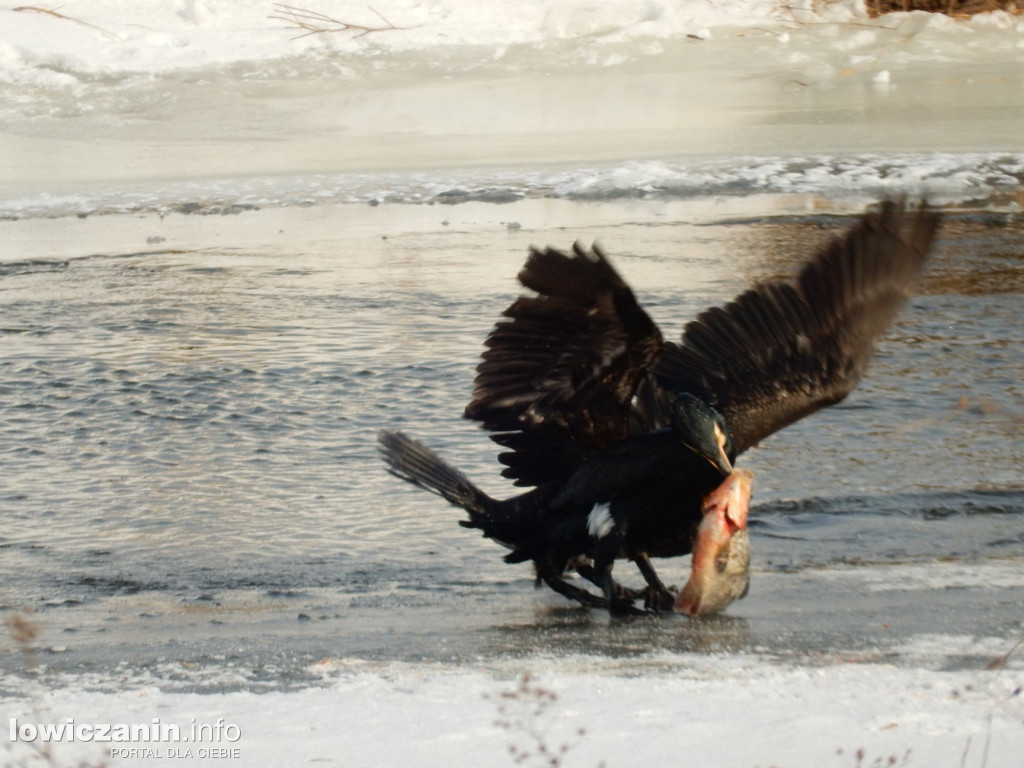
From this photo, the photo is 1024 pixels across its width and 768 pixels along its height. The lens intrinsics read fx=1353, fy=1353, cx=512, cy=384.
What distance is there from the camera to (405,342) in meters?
6.27

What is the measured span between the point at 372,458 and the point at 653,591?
142cm

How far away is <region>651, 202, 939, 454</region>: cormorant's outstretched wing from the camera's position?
417 cm

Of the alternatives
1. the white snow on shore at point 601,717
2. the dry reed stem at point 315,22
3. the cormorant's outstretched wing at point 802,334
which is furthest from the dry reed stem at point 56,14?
the white snow on shore at point 601,717

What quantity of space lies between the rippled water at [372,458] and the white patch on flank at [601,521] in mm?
239

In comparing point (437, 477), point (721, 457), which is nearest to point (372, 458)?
point (437, 477)

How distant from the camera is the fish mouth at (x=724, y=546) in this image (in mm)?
3385

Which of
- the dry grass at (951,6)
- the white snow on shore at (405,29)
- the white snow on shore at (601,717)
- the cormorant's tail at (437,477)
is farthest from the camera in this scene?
the dry grass at (951,6)

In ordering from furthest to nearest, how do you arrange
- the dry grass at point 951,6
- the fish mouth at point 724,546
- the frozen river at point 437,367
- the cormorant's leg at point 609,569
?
the dry grass at point 951,6
the cormorant's leg at point 609,569
the fish mouth at point 724,546
the frozen river at point 437,367

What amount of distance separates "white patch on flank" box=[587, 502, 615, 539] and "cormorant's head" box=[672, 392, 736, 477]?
1.03ft

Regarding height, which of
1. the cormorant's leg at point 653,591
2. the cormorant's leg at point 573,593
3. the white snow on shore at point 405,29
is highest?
the white snow on shore at point 405,29

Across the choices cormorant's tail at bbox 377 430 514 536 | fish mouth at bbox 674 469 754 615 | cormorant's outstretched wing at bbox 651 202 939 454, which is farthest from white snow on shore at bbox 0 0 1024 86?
fish mouth at bbox 674 469 754 615

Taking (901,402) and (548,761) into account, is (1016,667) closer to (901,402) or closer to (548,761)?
(548,761)

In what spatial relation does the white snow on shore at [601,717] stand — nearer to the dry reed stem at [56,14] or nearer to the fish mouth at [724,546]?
the fish mouth at [724,546]

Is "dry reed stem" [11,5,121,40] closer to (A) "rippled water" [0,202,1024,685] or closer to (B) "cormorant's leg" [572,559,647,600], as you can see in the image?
(A) "rippled water" [0,202,1024,685]
